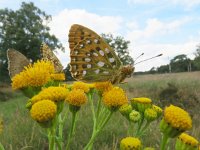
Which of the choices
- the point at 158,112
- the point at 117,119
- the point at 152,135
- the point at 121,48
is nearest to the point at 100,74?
the point at 158,112

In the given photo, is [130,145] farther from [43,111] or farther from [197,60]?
[197,60]

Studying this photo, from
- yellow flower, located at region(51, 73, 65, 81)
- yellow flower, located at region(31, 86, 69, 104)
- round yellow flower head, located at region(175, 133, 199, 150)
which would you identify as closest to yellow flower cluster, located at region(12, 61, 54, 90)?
yellow flower, located at region(31, 86, 69, 104)

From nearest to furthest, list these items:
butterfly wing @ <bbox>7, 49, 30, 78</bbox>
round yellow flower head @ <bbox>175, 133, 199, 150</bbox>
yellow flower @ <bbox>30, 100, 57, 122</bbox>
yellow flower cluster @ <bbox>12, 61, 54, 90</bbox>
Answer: yellow flower @ <bbox>30, 100, 57, 122</bbox> → round yellow flower head @ <bbox>175, 133, 199, 150</bbox> → yellow flower cluster @ <bbox>12, 61, 54, 90</bbox> → butterfly wing @ <bbox>7, 49, 30, 78</bbox>

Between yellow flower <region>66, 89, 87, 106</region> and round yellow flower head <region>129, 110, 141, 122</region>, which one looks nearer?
yellow flower <region>66, 89, 87, 106</region>

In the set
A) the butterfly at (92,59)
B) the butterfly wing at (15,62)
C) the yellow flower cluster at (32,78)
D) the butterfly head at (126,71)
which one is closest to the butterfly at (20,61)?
the butterfly wing at (15,62)

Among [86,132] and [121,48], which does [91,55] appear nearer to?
[86,132]

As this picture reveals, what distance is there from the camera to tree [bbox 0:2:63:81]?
54.8 m

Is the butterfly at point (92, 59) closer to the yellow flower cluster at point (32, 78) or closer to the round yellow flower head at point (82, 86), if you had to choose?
the round yellow flower head at point (82, 86)

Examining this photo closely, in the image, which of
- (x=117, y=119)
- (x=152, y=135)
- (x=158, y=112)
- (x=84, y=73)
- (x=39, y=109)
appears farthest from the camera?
(x=117, y=119)

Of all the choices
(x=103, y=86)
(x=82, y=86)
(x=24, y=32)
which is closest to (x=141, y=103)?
(x=103, y=86)

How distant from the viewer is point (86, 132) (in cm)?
1006

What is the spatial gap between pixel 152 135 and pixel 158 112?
627cm

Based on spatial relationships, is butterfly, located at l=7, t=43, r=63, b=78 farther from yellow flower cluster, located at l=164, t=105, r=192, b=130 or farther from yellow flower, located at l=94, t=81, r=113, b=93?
yellow flower cluster, located at l=164, t=105, r=192, b=130

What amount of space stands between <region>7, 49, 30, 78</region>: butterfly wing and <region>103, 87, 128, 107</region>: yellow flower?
878 mm
